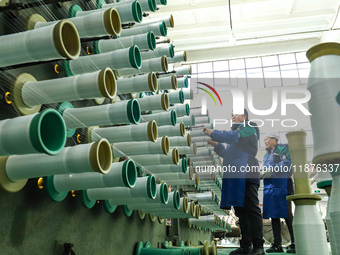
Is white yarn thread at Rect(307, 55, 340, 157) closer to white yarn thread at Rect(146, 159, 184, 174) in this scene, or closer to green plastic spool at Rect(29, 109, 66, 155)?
green plastic spool at Rect(29, 109, 66, 155)

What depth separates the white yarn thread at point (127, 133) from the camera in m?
0.75

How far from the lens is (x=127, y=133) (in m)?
0.76

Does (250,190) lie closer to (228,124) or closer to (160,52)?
(228,124)

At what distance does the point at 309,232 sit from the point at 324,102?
1.29 feet

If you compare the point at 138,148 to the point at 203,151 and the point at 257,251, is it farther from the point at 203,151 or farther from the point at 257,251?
the point at 257,251

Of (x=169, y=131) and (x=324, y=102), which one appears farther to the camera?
(x=169, y=131)

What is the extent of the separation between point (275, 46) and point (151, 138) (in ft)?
25.5

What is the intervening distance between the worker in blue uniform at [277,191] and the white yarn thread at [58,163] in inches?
83.0

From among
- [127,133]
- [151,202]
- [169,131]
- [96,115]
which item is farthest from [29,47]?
[169,131]

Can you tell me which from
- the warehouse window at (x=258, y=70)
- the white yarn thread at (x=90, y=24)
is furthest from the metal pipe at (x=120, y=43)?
the warehouse window at (x=258, y=70)

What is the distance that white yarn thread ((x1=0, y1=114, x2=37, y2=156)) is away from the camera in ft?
1.26

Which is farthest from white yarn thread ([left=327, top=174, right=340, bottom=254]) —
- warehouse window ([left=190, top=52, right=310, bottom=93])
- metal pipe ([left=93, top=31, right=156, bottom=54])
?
warehouse window ([left=190, top=52, right=310, bottom=93])

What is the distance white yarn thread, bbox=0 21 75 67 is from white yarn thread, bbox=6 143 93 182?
0.15m

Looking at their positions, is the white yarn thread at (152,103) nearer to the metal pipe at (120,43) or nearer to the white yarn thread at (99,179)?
the metal pipe at (120,43)
